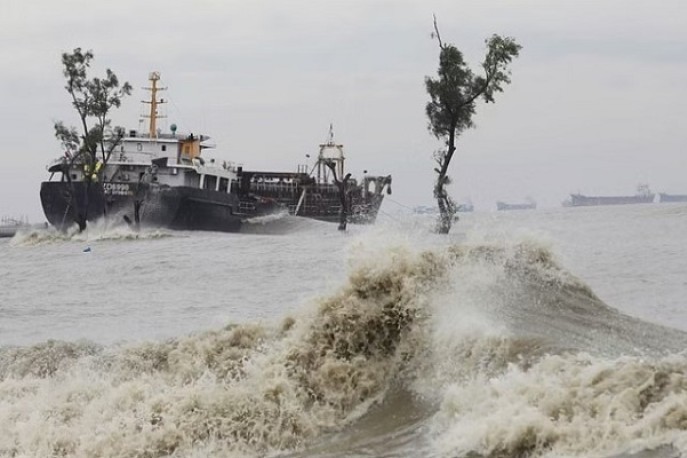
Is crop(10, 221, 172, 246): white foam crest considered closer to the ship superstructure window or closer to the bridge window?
the ship superstructure window

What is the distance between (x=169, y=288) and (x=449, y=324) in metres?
13.0

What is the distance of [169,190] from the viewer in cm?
5019

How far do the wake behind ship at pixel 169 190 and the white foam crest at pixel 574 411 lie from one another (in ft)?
127

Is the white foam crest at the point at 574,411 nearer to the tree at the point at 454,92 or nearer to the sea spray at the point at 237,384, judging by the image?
the sea spray at the point at 237,384

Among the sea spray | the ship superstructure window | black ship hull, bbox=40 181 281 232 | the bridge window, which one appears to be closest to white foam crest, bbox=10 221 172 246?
black ship hull, bbox=40 181 281 232

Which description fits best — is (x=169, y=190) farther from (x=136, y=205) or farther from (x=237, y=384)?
(x=237, y=384)

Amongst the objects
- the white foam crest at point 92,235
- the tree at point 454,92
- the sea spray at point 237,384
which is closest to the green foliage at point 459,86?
the tree at point 454,92

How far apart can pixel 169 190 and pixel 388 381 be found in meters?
42.1

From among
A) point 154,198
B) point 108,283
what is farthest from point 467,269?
point 154,198

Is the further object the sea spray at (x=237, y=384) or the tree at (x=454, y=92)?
the tree at (x=454, y=92)

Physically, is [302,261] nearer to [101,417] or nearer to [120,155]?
[101,417]

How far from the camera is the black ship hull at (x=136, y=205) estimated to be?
50.2 metres

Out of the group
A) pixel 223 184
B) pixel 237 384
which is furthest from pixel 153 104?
pixel 237 384

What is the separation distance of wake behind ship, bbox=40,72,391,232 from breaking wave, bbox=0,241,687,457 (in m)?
34.9
